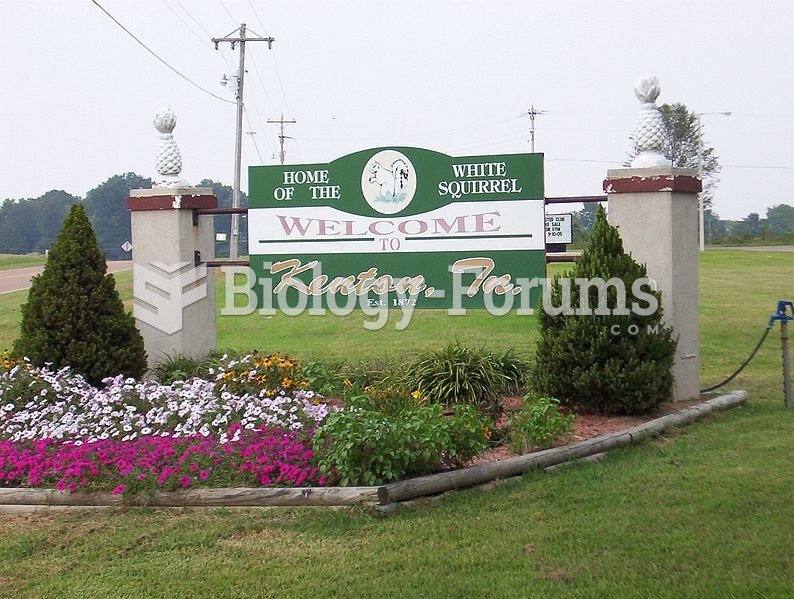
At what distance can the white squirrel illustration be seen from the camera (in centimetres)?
981

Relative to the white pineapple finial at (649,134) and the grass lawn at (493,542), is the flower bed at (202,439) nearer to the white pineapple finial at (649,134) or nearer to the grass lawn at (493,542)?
the grass lawn at (493,542)

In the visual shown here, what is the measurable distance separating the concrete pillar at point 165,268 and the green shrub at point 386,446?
13.3ft

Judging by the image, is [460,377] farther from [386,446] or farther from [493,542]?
[493,542]

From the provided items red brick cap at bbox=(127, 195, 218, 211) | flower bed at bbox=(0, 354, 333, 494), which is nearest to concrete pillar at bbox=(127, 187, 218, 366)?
red brick cap at bbox=(127, 195, 218, 211)

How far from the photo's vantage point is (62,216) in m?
73.3

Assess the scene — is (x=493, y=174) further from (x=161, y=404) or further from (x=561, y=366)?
(x=161, y=404)

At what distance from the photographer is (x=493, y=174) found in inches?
378

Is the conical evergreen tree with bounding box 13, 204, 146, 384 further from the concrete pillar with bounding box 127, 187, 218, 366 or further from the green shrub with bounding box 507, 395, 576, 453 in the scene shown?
the green shrub with bounding box 507, 395, 576, 453

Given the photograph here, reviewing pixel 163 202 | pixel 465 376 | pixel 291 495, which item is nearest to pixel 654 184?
pixel 465 376

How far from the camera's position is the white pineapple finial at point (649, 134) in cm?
926

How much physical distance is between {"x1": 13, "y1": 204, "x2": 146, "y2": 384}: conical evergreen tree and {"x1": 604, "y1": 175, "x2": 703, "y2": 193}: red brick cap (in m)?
4.97

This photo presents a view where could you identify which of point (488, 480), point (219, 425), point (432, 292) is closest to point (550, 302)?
point (432, 292)

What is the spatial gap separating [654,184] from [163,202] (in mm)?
5148

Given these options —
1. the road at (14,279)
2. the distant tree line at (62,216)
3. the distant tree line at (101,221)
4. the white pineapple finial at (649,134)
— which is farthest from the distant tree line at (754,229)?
the white pineapple finial at (649,134)
